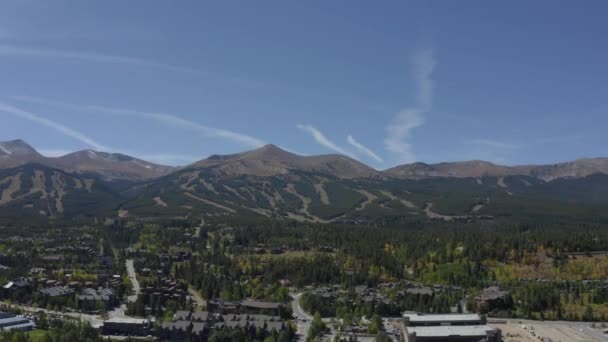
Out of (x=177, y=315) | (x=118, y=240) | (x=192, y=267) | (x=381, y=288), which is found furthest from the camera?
(x=118, y=240)

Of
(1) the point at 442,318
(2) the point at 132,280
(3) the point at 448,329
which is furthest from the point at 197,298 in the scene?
(3) the point at 448,329

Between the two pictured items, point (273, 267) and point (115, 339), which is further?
point (273, 267)

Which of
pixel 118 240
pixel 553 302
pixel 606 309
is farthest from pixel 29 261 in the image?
pixel 606 309

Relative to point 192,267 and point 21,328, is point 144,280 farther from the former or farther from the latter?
point 21,328

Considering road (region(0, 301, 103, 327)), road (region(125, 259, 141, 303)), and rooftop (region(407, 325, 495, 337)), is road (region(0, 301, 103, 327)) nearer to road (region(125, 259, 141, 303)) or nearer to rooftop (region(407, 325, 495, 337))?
road (region(125, 259, 141, 303))

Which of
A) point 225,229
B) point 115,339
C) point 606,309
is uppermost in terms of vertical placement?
point 225,229

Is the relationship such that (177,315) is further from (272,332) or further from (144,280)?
(144,280)

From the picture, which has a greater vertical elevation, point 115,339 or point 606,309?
point 606,309

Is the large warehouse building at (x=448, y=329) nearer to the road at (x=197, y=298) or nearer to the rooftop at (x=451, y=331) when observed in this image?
the rooftop at (x=451, y=331)

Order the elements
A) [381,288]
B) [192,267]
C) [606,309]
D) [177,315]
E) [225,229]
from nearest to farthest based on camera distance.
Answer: [177,315], [606,309], [381,288], [192,267], [225,229]
